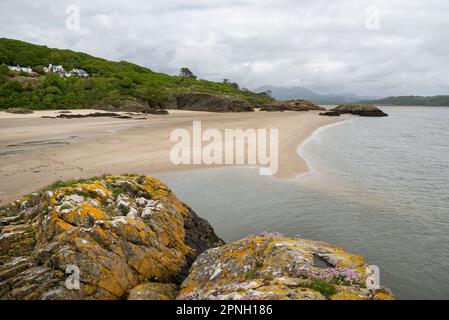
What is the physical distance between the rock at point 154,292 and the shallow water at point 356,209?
388cm

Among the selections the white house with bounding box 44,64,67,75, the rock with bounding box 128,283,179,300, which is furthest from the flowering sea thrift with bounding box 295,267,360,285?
the white house with bounding box 44,64,67,75

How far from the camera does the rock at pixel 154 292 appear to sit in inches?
220

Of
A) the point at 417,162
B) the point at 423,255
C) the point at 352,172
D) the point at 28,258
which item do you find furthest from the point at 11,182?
the point at 417,162

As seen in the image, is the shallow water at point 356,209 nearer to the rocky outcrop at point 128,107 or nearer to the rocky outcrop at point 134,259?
the rocky outcrop at point 134,259

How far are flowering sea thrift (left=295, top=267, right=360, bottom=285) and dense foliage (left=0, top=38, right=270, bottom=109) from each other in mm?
56267

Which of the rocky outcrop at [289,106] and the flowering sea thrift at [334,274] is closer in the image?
the flowering sea thrift at [334,274]

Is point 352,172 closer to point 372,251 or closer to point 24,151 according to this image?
point 372,251

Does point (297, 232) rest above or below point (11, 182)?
below

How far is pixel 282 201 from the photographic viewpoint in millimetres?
13141

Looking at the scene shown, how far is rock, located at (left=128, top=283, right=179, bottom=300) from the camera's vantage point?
5598 mm

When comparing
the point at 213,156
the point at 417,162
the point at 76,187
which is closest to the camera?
the point at 76,187

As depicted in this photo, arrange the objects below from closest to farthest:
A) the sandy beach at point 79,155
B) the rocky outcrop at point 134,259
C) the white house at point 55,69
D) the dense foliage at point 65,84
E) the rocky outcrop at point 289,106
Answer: the rocky outcrop at point 134,259, the sandy beach at point 79,155, the dense foliage at point 65,84, the white house at point 55,69, the rocky outcrop at point 289,106

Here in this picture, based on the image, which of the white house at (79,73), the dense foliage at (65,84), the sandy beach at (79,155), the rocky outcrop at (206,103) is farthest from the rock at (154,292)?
the white house at (79,73)
